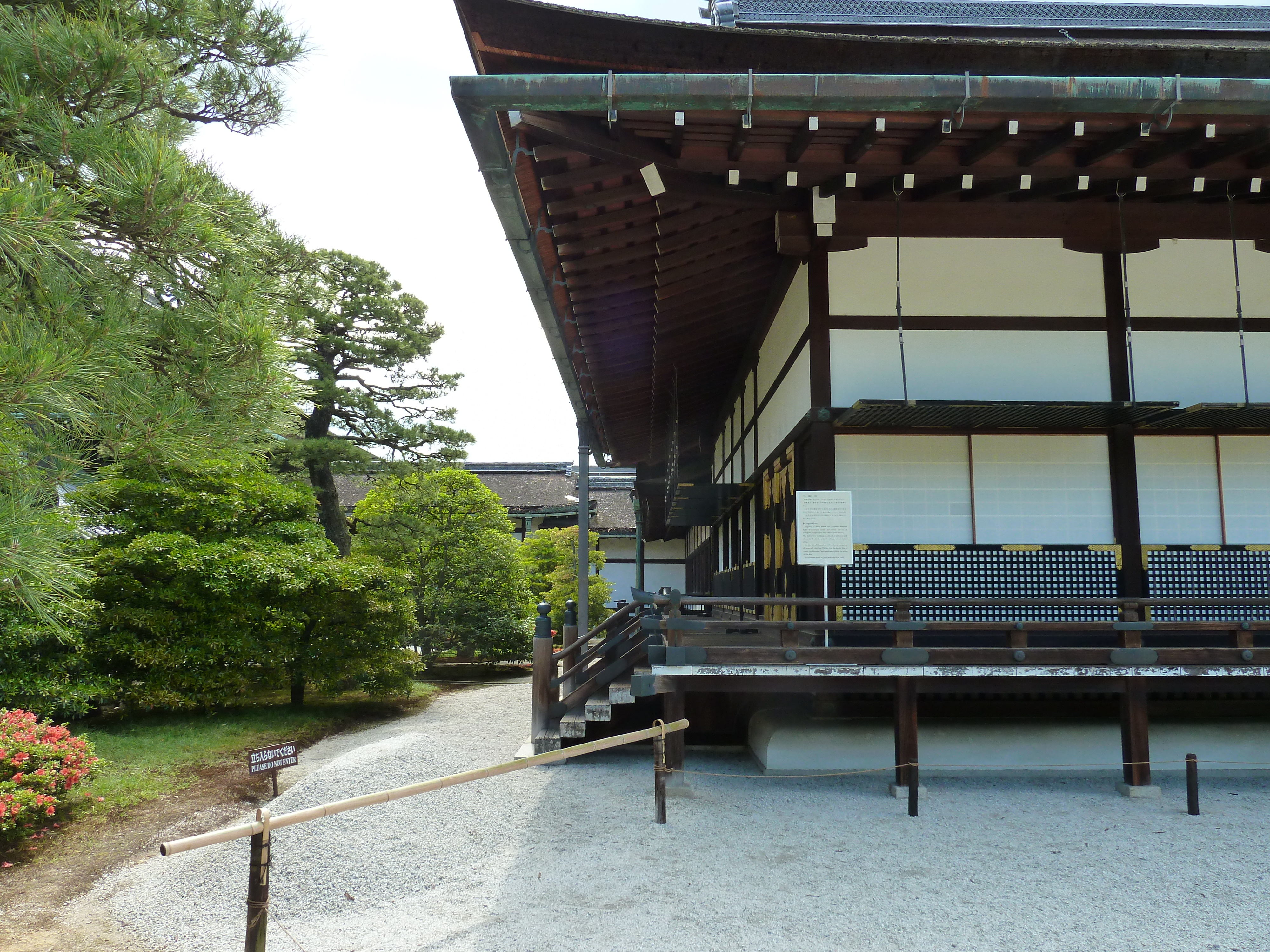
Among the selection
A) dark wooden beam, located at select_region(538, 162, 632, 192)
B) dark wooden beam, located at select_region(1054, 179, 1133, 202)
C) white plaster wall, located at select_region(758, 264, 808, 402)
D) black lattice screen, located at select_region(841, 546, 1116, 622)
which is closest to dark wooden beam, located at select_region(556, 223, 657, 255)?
dark wooden beam, located at select_region(538, 162, 632, 192)

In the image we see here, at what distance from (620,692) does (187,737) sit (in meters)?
5.77

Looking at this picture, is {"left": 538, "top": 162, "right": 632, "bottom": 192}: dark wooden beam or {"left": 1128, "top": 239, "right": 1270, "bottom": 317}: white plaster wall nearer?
{"left": 538, "top": 162, "right": 632, "bottom": 192}: dark wooden beam

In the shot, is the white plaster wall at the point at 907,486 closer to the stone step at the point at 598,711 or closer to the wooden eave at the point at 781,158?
the wooden eave at the point at 781,158

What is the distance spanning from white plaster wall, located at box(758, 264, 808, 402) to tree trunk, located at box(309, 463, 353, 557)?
9.24 meters

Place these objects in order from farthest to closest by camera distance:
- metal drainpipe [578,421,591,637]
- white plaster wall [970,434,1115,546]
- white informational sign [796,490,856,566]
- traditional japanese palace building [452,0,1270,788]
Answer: metal drainpipe [578,421,591,637] → white plaster wall [970,434,1115,546] → white informational sign [796,490,856,566] → traditional japanese palace building [452,0,1270,788]

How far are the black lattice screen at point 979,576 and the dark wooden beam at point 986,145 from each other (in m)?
3.29

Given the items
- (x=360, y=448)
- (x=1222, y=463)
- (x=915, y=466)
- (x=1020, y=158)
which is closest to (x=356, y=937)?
(x=915, y=466)

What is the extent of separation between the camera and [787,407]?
917 centimetres

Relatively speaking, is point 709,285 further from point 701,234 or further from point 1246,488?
point 1246,488

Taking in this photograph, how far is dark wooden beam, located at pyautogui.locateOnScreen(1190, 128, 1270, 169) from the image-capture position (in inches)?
246

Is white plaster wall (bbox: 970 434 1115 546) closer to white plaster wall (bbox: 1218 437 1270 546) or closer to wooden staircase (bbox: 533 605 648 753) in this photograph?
white plaster wall (bbox: 1218 437 1270 546)

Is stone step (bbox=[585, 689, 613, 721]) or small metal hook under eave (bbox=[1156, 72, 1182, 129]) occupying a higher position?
small metal hook under eave (bbox=[1156, 72, 1182, 129])

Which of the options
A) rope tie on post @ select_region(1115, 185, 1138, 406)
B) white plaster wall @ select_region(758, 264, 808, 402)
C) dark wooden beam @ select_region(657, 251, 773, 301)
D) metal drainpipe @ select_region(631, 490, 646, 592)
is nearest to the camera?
rope tie on post @ select_region(1115, 185, 1138, 406)

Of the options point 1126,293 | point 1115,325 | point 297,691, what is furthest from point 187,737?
point 1126,293
